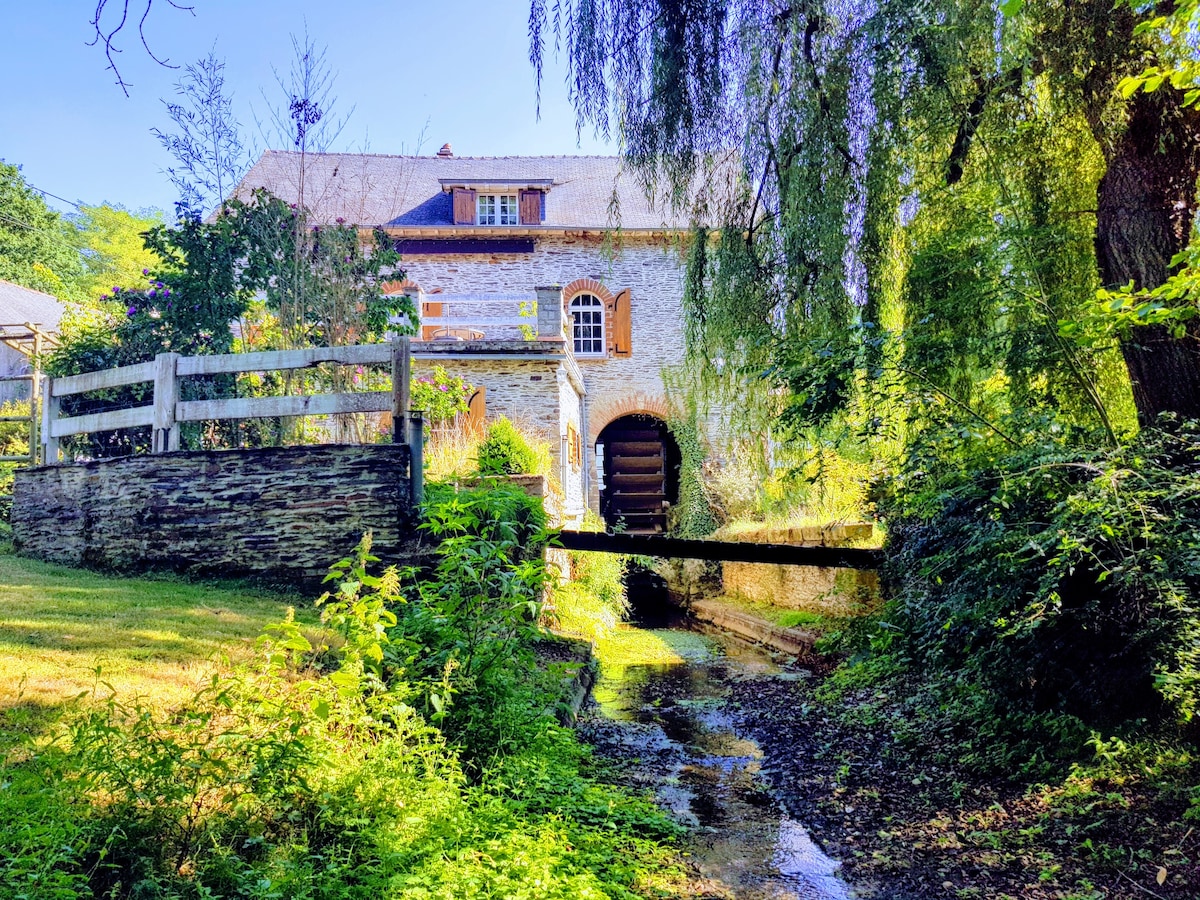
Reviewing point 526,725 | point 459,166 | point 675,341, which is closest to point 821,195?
point 526,725

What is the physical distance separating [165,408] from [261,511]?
4.31 feet

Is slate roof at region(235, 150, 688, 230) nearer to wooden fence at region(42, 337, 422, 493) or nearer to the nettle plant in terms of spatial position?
wooden fence at region(42, 337, 422, 493)

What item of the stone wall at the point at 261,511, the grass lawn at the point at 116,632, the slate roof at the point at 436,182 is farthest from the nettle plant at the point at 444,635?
the slate roof at the point at 436,182

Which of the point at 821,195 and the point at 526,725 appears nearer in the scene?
the point at 526,725

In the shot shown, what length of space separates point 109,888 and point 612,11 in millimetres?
5572

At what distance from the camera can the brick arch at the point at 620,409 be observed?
16641mm

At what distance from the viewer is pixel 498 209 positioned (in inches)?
668

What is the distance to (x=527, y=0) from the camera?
5.32 m

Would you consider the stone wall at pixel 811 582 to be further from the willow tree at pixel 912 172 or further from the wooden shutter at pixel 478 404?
the wooden shutter at pixel 478 404

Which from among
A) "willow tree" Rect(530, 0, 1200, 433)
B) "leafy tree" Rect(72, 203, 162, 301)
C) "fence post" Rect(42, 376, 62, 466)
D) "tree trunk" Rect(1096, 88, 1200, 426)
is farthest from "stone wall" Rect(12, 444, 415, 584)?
"leafy tree" Rect(72, 203, 162, 301)

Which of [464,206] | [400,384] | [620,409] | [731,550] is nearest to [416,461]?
[400,384]

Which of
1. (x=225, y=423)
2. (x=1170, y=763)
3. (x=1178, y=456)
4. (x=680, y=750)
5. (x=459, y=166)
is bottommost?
(x=680, y=750)

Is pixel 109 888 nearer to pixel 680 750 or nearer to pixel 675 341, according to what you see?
pixel 680 750

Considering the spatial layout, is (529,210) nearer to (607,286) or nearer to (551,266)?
(551,266)
